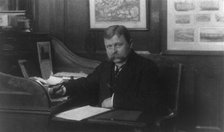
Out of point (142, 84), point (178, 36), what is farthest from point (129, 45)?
point (178, 36)

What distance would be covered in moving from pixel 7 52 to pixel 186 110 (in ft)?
6.51

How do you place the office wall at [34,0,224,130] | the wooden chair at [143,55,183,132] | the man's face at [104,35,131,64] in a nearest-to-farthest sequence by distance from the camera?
1. the man's face at [104,35,131,64]
2. the wooden chair at [143,55,183,132]
3. the office wall at [34,0,224,130]

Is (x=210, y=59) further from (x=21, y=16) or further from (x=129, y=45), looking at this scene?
(x=21, y=16)

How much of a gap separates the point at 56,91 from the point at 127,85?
21.5 inches

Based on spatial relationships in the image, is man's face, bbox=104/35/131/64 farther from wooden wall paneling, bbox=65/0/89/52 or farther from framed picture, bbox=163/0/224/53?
wooden wall paneling, bbox=65/0/89/52

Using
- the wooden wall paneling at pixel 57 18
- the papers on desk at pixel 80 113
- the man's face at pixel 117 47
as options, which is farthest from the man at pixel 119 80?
the wooden wall paneling at pixel 57 18

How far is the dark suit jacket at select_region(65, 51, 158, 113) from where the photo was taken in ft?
8.72

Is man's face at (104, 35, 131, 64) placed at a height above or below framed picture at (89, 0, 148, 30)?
below

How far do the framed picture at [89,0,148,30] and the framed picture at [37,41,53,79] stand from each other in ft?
2.03

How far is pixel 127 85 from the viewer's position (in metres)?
2.95

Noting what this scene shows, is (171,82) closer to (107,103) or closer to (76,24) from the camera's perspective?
(107,103)

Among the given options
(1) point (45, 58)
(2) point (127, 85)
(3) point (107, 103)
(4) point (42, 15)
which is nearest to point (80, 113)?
(3) point (107, 103)

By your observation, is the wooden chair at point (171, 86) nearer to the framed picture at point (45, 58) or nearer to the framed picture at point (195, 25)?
the framed picture at point (195, 25)

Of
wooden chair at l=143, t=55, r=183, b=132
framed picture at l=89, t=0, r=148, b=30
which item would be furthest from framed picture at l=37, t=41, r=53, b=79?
wooden chair at l=143, t=55, r=183, b=132
